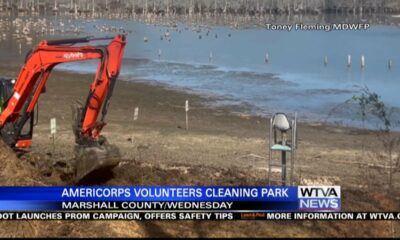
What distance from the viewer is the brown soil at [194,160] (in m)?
10.2

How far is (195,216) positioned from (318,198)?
2.06 m

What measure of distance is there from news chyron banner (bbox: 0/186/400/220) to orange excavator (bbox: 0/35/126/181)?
7.45ft

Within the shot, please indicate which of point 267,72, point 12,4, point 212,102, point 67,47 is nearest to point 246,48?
point 267,72

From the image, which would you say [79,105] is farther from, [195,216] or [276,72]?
[276,72]

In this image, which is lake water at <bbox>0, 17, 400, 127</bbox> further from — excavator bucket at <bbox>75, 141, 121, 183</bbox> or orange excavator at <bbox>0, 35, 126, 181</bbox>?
excavator bucket at <bbox>75, 141, 121, 183</bbox>

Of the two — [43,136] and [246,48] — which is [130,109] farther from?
[246,48]

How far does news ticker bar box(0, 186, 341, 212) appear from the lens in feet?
32.1

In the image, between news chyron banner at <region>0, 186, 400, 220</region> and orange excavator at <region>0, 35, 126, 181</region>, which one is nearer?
news chyron banner at <region>0, 186, 400, 220</region>

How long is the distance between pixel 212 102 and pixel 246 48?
1978 inches

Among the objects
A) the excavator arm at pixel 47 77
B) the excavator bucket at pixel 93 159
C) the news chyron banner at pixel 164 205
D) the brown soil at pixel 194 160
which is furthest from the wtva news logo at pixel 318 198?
the excavator arm at pixel 47 77

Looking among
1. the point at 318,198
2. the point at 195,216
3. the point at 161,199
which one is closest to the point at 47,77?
the point at 161,199

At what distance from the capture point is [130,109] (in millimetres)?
32531

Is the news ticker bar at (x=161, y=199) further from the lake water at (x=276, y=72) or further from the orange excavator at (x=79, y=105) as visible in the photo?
the lake water at (x=276, y=72)

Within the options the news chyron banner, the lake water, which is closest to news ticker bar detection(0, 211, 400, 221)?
the news chyron banner
